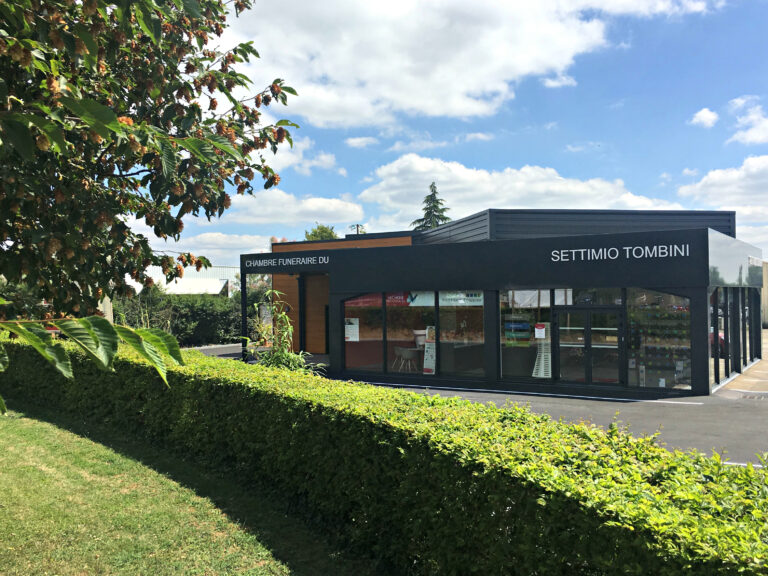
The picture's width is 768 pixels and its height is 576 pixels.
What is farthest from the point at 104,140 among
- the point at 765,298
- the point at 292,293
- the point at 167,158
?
the point at 765,298

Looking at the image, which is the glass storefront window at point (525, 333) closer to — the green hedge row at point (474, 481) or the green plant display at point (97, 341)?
the green hedge row at point (474, 481)

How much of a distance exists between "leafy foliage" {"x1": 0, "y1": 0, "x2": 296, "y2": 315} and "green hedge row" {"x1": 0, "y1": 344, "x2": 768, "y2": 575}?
85.5 inches

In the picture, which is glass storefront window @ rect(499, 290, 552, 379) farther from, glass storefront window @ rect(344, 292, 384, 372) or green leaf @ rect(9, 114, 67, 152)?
green leaf @ rect(9, 114, 67, 152)

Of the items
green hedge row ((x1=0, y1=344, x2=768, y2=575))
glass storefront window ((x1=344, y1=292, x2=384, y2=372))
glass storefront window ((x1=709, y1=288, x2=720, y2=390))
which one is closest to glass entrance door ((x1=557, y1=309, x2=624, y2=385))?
glass storefront window ((x1=709, y1=288, x2=720, y2=390))

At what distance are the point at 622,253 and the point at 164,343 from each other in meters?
14.0

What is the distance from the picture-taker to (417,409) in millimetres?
5250

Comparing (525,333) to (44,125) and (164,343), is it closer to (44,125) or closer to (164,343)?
(44,125)

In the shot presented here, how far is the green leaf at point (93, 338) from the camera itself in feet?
6.10

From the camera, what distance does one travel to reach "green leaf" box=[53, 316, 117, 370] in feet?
6.10

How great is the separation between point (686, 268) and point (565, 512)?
39.6 feet

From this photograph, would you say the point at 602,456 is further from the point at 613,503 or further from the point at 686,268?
the point at 686,268

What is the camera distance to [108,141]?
4.17 meters

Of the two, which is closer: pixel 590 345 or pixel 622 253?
pixel 622 253

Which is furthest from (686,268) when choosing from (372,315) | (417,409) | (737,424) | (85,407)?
(85,407)
